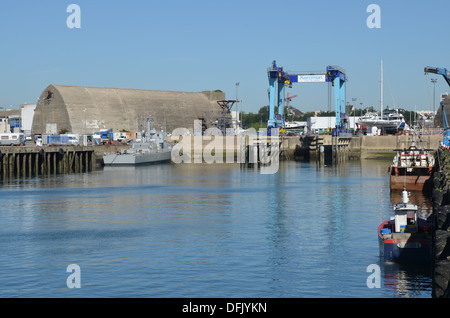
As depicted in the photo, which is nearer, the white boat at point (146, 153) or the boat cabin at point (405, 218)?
the boat cabin at point (405, 218)

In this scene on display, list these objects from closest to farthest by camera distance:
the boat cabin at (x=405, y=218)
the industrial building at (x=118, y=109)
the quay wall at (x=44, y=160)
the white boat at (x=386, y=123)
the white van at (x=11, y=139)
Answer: the boat cabin at (x=405, y=218), the quay wall at (x=44, y=160), the white van at (x=11, y=139), the white boat at (x=386, y=123), the industrial building at (x=118, y=109)

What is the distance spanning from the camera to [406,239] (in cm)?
2619

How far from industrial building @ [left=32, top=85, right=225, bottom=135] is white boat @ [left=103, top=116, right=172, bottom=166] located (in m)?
23.6

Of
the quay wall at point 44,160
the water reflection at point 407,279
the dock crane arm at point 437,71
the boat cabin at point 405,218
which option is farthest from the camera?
the quay wall at point 44,160

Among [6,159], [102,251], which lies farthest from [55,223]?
[6,159]

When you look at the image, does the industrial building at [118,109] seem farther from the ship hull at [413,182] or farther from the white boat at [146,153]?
the ship hull at [413,182]

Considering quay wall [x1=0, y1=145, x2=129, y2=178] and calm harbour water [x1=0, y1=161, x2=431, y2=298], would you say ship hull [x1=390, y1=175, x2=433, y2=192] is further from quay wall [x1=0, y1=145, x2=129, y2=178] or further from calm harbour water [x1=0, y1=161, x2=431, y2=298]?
quay wall [x1=0, y1=145, x2=129, y2=178]

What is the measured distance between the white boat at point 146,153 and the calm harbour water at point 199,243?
41.1 meters

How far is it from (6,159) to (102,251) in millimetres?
59376

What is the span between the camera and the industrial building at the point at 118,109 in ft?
503

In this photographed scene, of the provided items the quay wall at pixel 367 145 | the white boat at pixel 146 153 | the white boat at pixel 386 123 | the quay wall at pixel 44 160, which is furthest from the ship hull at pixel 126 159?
the white boat at pixel 386 123

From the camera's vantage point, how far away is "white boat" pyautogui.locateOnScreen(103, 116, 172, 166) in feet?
333

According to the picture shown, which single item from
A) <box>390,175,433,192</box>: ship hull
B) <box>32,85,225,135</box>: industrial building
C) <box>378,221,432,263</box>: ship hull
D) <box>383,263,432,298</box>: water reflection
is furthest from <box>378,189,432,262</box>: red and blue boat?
<box>32,85,225,135</box>: industrial building

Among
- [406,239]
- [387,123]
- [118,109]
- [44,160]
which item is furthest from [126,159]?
[406,239]
